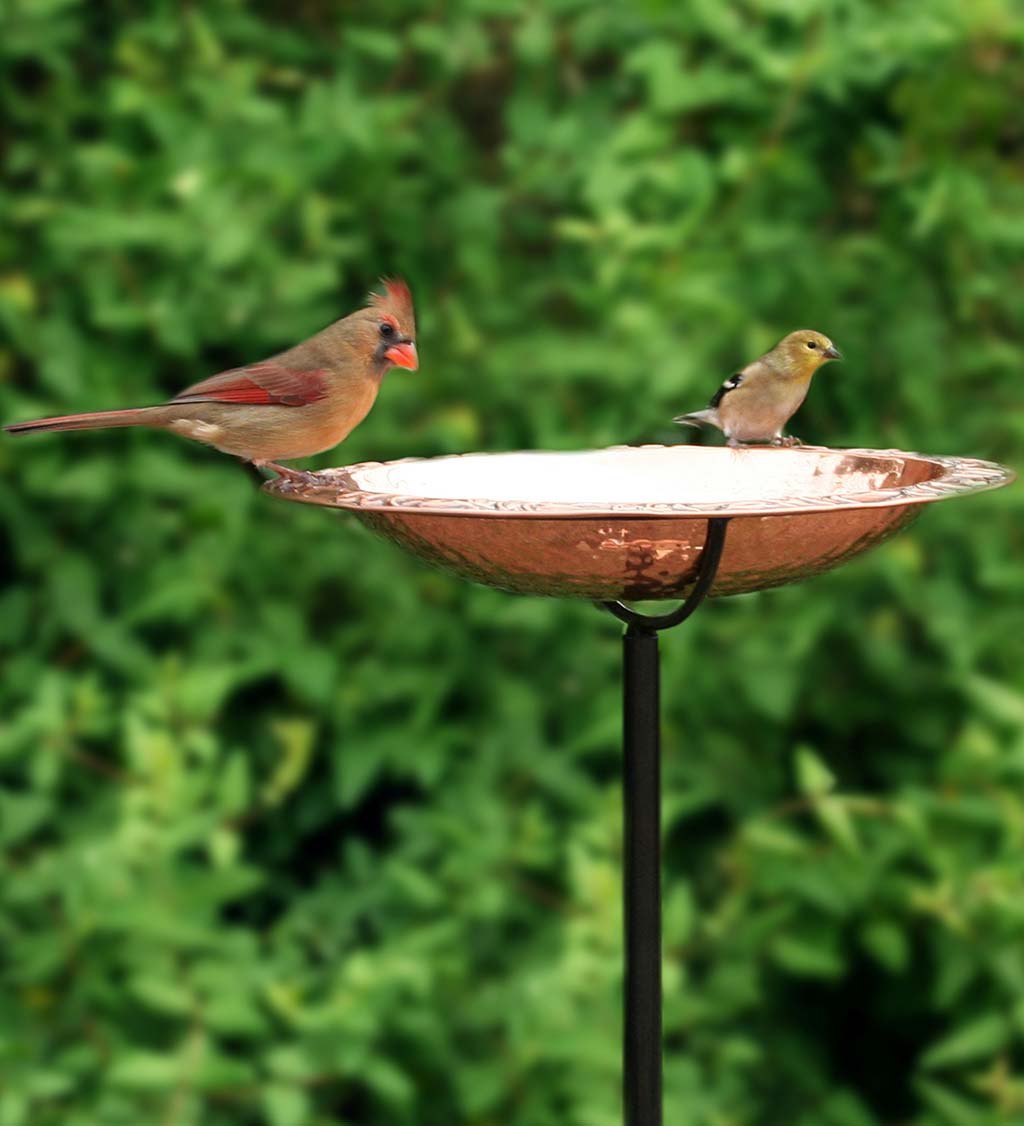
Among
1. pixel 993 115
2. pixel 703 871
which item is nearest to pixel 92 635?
pixel 703 871

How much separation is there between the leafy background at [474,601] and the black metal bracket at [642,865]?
0.84 meters

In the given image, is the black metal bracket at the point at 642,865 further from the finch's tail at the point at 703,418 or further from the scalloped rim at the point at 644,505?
the finch's tail at the point at 703,418

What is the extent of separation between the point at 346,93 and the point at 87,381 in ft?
2.06

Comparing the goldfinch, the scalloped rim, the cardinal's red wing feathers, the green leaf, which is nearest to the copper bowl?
the scalloped rim

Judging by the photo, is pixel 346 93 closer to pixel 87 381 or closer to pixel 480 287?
pixel 480 287

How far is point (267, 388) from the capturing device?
196 centimetres

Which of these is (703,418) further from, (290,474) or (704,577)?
(704,577)

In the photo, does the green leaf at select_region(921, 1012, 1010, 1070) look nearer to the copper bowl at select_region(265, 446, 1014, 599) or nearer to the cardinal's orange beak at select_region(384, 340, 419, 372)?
the copper bowl at select_region(265, 446, 1014, 599)

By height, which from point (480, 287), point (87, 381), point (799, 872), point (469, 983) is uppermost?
point (480, 287)

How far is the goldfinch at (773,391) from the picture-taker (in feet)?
7.44

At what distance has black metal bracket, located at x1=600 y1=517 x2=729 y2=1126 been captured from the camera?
1774 millimetres

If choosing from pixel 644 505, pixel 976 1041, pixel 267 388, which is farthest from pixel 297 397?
pixel 976 1041

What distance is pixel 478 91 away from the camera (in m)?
3.37

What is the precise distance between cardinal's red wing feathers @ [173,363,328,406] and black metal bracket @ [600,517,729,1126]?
44 centimetres
